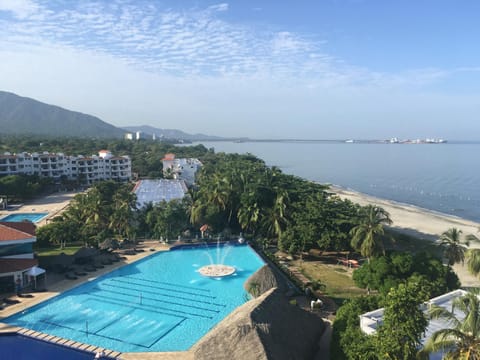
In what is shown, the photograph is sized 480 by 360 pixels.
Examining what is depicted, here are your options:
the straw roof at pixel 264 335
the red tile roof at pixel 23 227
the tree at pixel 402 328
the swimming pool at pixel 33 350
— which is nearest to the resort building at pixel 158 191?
the red tile roof at pixel 23 227

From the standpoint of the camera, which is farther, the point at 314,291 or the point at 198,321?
the point at 314,291

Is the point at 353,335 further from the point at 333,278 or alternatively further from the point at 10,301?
the point at 10,301

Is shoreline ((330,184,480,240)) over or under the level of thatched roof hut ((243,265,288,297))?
under

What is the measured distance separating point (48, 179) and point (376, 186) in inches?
2592

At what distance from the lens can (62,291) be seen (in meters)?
22.4

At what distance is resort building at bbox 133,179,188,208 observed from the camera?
41278 millimetres

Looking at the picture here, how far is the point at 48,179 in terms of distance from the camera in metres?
60.6

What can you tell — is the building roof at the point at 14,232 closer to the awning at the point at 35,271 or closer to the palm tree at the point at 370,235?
the awning at the point at 35,271

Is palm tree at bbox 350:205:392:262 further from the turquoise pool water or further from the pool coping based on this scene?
the pool coping

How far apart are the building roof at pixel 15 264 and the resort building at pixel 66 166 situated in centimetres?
4562

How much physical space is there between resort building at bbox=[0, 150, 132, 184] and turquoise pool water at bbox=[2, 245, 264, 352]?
45836 millimetres

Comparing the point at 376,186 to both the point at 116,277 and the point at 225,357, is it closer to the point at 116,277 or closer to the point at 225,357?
the point at 116,277

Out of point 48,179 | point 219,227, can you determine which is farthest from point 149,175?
point 219,227

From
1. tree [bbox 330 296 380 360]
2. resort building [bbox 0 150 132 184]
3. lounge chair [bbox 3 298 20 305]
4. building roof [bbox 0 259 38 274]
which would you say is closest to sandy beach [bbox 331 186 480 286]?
tree [bbox 330 296 380 360]
